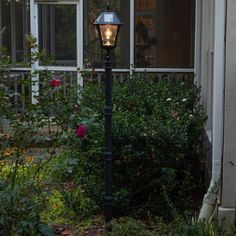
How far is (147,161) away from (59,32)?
6.02 m

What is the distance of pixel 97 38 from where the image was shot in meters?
11.4

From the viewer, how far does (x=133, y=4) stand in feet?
37.0

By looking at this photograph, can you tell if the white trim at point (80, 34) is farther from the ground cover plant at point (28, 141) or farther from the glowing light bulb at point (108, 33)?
the ground cover plant at point (28, 141)

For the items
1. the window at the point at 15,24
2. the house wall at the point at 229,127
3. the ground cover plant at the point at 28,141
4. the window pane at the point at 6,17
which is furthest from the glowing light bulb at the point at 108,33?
the window pane at the point at 6,17

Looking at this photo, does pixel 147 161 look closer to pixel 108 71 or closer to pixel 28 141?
pixel 108 71

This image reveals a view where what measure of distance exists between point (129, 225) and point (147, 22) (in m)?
7.11

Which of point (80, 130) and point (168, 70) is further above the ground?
point (168, 70)

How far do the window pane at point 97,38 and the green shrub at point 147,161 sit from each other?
4.65 m

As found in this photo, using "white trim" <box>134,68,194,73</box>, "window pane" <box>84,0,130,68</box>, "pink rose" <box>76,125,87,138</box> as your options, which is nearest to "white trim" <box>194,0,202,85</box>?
"white trim" <box>134,68,194,73</box>

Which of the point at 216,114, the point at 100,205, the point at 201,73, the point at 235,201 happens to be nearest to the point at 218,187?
the point at 235,201

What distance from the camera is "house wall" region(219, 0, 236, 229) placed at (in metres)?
5.39

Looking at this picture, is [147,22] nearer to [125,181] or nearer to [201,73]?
[201,73]

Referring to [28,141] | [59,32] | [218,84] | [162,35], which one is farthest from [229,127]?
[59,32]

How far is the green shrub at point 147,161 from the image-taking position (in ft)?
20.2
